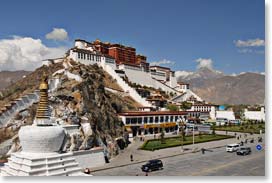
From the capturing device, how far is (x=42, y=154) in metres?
7.01

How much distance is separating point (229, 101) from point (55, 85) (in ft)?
124

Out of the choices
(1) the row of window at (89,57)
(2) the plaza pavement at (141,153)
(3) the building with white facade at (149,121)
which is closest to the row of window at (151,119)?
(3) the building with white facade at (149,121)

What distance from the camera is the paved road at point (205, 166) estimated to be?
12.7m

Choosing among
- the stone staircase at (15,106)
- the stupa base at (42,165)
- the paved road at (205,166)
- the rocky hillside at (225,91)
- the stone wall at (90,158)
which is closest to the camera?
the stupa base at (42,165)

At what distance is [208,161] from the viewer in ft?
51.3

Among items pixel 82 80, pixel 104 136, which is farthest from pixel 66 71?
pixel 104 136

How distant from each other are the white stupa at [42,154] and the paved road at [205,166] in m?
6.19

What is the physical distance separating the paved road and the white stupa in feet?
20.3

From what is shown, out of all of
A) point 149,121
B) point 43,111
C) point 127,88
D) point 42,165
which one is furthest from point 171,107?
point 42,165

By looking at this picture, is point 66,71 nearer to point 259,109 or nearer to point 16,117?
point 16,117

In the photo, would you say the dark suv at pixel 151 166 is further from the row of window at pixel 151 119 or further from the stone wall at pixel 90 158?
the row of window at pixel 151 119

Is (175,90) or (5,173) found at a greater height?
(175,90)

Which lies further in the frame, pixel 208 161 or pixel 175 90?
pixel 175 90

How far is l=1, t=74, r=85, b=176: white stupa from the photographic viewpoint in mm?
6816
